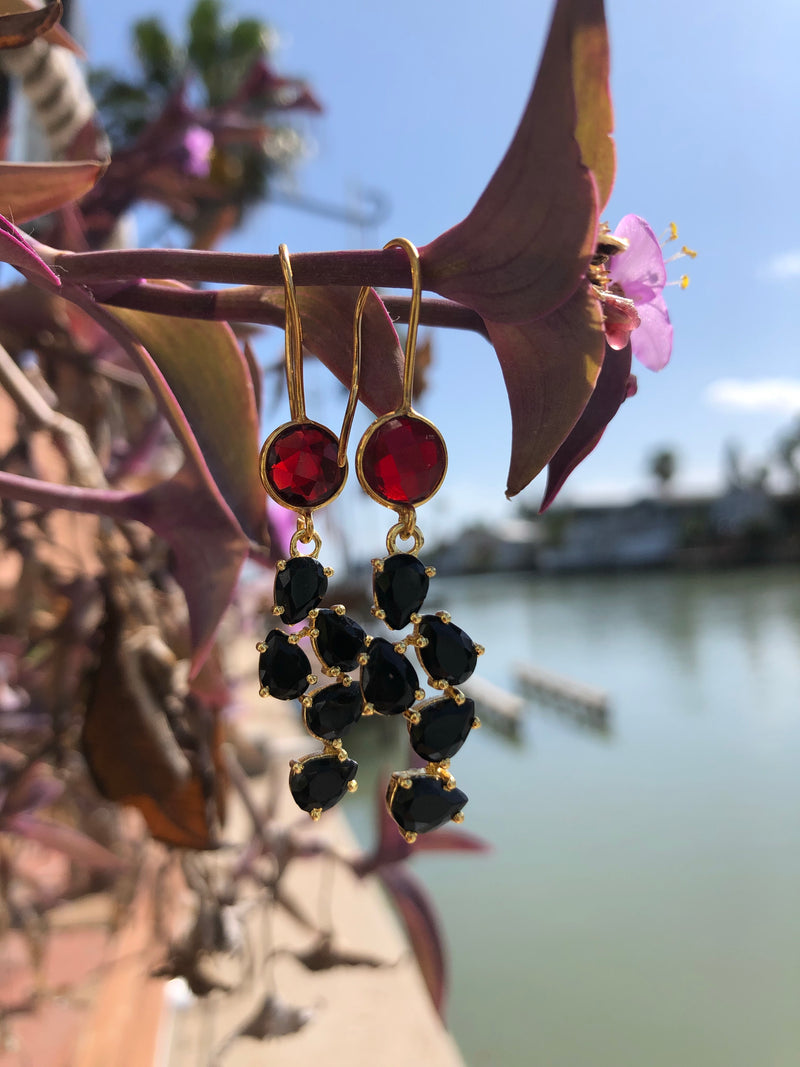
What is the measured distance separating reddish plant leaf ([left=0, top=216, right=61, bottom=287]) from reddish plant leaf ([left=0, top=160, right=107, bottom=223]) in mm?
24

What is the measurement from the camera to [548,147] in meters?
0.10

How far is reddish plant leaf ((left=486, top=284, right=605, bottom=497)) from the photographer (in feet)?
0.39

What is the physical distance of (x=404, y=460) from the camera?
0.51ft

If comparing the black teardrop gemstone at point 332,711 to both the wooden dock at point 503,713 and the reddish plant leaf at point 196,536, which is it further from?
the wooden dock at point 503,713

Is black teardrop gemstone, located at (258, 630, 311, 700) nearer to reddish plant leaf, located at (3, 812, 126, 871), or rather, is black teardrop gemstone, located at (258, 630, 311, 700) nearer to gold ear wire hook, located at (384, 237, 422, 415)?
gold ear wire hook, located at (384, 237, 422, 415)

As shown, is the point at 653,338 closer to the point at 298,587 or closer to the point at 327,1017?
the point at 298,587

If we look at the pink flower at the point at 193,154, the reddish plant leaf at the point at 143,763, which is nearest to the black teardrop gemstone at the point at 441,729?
the reddish plant leaf at the point at 143,763

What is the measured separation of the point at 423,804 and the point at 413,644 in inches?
1.3

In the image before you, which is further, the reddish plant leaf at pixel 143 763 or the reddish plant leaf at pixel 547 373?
the reddish plant leaf at pixel 143 763

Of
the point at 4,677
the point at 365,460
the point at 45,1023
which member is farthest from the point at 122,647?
the point at 45,1023

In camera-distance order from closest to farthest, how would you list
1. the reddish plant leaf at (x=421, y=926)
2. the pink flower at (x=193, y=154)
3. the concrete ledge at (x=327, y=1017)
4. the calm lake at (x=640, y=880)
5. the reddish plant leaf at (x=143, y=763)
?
1. the reddish plant leaf at (x=143, y=763)
2. the reddish plant leaf at (x=421, y=926)
3. the pink flower at (x=193, y=154)
4. the concrete ledge at (x=327, y=1017)
5. the calm lake at (x=640, y=880)

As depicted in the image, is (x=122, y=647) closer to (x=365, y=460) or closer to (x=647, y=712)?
(x=365, y=460)

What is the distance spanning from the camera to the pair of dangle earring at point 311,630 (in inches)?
6.1

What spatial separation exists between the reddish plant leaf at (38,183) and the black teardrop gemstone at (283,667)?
0.30 feet
